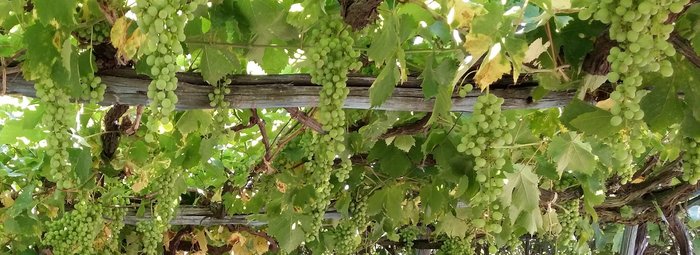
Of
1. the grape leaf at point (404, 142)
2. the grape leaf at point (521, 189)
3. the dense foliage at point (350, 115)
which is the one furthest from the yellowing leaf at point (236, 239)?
the grape leaf at point (521, 189)

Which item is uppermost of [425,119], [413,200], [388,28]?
[388,28]

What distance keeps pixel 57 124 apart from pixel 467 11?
94 cm

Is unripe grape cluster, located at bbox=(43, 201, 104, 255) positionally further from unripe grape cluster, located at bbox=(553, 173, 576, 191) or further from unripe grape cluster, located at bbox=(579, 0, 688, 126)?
unripe grape cluster, located at bbox=(579, 0, 688, 126)

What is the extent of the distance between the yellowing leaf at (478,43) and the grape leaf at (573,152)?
450mm

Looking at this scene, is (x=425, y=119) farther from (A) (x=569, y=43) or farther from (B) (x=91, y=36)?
(B) (x=91, y=36)

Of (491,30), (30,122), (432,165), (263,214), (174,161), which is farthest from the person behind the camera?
(263,214)

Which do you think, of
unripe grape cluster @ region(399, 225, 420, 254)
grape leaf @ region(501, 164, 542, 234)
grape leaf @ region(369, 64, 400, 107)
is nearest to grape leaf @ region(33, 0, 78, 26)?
grape leaf @ region(369, 64, 400, 107)

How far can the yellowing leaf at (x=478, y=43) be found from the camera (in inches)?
56.4

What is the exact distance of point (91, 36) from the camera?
1.78 metres

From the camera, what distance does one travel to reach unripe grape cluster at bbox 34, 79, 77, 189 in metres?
1.61

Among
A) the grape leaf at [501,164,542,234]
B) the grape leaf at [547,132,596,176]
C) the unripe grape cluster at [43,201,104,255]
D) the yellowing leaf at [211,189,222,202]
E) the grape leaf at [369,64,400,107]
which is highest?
the grape leaf at [369,64,400,107]

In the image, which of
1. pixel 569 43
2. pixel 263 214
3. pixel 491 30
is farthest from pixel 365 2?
pixel 263 214

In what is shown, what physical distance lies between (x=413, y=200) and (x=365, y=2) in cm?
210

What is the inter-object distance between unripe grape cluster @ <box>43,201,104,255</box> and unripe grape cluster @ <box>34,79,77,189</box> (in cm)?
109
